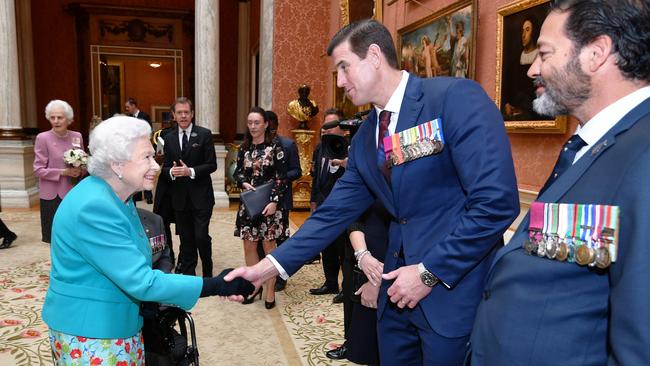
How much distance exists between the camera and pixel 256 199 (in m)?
4.20

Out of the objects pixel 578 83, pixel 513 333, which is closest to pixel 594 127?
pixel 578 83

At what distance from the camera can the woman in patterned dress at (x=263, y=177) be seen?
432cm

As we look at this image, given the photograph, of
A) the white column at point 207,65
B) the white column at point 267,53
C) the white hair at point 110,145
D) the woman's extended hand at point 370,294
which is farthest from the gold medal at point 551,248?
the white column at point 207,65

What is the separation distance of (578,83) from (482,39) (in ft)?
13.4

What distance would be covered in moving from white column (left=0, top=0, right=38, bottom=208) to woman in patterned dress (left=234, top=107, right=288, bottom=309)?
6.39 metres

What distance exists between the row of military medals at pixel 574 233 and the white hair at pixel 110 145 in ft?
4.62

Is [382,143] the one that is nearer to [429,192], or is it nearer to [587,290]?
[429,192]

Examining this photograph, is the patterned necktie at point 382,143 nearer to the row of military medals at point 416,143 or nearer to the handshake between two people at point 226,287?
the row of military medals at point 416,143

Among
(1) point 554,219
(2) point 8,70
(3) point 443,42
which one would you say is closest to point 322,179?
(3) point 443,42

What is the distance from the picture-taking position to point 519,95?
4164 millimetres

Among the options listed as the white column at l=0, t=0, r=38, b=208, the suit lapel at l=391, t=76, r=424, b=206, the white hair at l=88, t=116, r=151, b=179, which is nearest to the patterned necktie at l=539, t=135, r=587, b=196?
the suit lapel at l=391, t=76, r=424, b=206

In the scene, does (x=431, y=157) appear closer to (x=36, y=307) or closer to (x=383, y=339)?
(x=383, y=339)

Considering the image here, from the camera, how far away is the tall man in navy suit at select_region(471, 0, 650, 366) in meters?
0.86

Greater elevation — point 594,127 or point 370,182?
point 594,127
